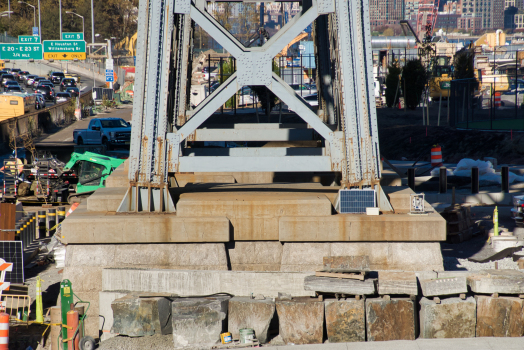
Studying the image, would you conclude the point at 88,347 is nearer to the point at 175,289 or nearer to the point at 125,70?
the point at 175,289

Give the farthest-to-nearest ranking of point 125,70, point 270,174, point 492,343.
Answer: point 125,70 → point 270,174 → point 492,343

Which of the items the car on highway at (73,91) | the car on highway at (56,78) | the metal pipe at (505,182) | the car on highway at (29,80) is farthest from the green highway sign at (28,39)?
the metal pipe at (505,182)

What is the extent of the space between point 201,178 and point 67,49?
5482cm

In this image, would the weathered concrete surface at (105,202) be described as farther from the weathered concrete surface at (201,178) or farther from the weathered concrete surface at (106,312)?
the weathered concrete surface at (201,178)

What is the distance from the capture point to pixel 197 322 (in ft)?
26.5

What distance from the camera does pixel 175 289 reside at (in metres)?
8.86

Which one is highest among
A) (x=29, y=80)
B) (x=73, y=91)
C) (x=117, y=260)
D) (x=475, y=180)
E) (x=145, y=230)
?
(x=29, y=80)

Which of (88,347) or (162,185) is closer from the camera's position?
(88,347)

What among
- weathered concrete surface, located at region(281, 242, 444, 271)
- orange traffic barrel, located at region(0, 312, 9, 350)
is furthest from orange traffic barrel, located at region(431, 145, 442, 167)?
orange traffic barrel, located at region(0, 312, 9, 350)

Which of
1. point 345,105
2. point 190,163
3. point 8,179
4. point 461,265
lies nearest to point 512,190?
point 461,265

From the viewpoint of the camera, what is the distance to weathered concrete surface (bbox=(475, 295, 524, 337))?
26.3ft

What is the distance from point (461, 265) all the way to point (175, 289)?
5.89m

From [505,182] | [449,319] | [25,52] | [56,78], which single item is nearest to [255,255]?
[449,319]

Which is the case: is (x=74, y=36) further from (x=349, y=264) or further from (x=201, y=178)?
(x=349, y=264)
